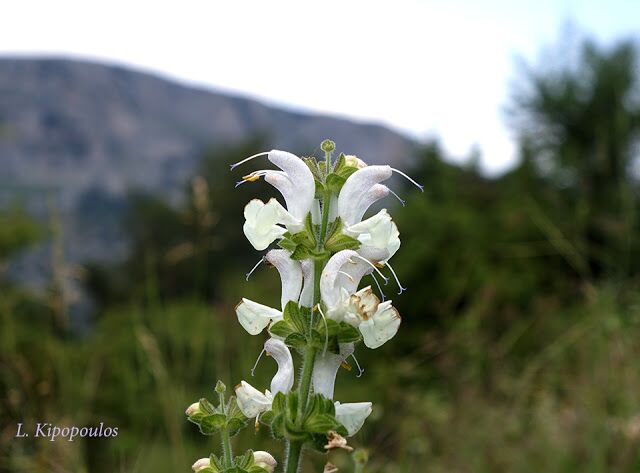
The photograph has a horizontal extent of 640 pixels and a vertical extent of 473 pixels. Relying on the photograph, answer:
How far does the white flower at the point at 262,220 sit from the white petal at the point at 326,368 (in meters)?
0.19

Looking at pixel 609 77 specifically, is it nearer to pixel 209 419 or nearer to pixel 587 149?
pixel 587 149

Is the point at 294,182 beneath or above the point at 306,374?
above

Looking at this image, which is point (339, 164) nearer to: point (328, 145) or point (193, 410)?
point (328, 145)

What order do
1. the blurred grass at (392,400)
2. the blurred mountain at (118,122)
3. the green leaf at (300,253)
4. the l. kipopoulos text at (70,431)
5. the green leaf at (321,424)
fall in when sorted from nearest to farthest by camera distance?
the green leaf at (321,424)
the green leaf at (300,253)
the l. kipopoulos text at (70,431)
the blurred grass at (392,400)
the blurred mountain at (118,122)

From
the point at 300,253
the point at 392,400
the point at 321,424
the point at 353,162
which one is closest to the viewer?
the point at 321,424

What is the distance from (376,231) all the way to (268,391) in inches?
11.3

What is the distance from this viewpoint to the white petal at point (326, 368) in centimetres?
105

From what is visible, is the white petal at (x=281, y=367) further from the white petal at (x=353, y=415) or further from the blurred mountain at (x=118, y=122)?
the blurred mountain at (x=118, y=122)

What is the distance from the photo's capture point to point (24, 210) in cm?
1742

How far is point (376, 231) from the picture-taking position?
1.06 metres

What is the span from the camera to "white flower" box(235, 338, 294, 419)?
41.8 inches

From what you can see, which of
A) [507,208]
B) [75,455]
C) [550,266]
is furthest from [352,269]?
[507,208]

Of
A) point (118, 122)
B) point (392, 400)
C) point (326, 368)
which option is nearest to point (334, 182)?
point (326, 368)

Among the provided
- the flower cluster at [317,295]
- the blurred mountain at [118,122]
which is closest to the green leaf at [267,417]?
the flower cluster at [317,295]
